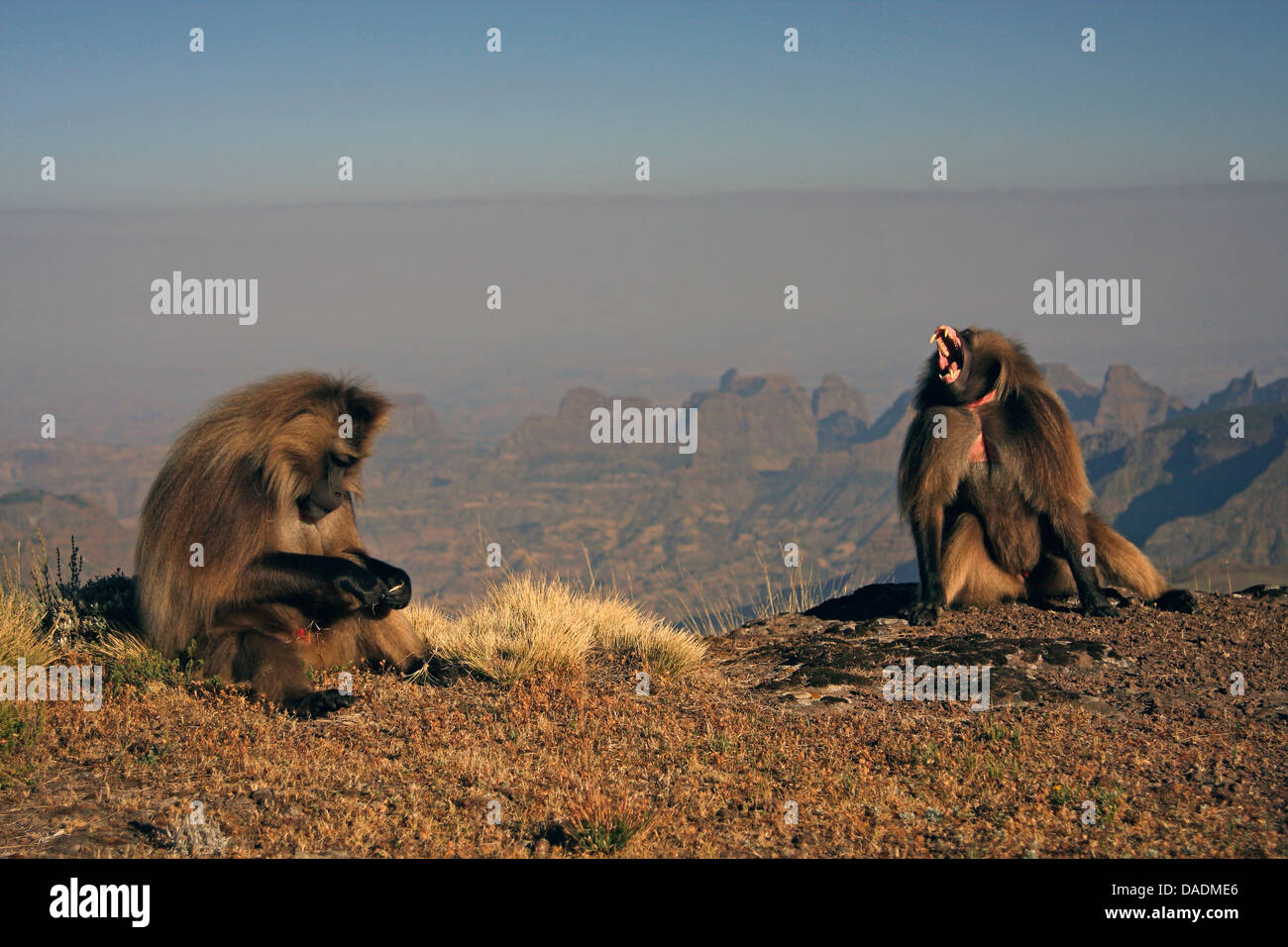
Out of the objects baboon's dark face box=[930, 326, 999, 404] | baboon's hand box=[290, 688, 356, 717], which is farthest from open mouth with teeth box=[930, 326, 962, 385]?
baboon's hand box=[290, 688, 356, 717]

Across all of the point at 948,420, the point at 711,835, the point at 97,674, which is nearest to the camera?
the point at 711,835

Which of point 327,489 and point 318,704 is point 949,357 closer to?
point 327,489

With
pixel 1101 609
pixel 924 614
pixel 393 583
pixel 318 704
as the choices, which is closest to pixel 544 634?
pixel 393 583

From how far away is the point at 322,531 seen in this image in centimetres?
798

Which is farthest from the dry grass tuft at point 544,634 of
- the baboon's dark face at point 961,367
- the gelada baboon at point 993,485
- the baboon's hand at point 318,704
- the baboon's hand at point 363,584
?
the baboon's dark face at point 961,367

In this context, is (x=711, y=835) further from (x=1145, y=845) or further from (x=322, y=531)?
(x=322, y=531)

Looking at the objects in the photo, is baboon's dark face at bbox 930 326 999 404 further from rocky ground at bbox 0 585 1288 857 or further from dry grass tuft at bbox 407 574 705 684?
dry grass tuft at bbox 407 574 705 684

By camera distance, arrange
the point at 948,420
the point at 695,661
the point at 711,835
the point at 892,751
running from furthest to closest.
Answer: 1. the point at 948,420
2. the point at 695,661
3. the point at 892,751
4. the point at 711,835

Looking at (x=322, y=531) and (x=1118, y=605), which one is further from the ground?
(x=322, y=531)

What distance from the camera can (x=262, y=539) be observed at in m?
7.41

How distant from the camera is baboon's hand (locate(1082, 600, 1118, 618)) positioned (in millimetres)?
9586
